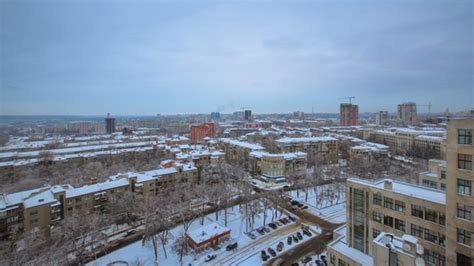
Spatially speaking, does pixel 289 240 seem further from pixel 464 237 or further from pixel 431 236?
pixel 464 237

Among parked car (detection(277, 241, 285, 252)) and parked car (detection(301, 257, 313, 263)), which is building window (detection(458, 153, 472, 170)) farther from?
parked car (detection(277, 241, 285, 252))

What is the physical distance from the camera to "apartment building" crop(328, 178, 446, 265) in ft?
35.4

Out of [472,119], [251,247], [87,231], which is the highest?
[472,119]

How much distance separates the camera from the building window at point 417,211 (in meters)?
11.2

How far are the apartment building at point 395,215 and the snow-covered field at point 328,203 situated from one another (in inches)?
414

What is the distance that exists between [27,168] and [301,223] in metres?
44.5

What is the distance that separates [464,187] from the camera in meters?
9.02

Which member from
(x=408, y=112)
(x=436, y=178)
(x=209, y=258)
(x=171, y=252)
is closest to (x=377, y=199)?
(x=436, y=178)

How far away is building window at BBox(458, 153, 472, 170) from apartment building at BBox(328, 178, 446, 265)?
2.43 meters

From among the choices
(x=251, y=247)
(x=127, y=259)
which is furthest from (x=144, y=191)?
(x=251, y=247)

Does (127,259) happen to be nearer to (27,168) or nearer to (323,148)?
(27,168)

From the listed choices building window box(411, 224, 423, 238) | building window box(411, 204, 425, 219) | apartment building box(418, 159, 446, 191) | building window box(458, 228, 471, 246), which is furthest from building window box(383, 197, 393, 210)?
apartment building box(418, 159, 446, 191)

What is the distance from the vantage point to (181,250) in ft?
55.8

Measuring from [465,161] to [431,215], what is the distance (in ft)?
11.0
